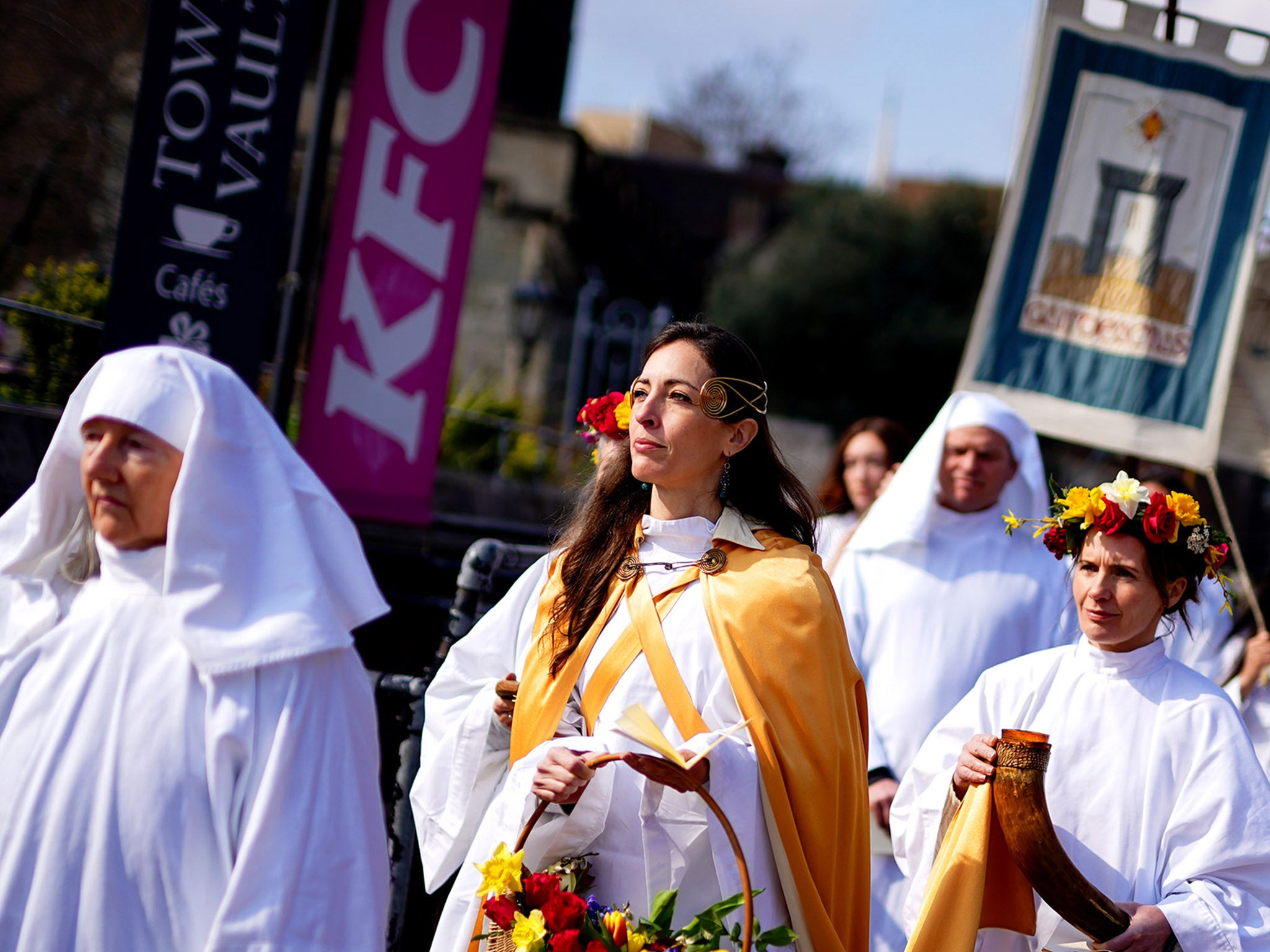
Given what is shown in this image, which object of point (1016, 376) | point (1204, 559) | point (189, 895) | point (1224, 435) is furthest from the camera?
point (1224, 435)

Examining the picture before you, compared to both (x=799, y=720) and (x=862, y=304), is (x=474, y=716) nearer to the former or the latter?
(x=799, y=720)

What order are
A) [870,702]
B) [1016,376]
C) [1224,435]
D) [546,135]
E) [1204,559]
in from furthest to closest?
[546,135], [1224,435], [1016,376], [870,702], [1204,559]

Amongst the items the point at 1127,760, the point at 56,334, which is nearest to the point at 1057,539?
the point at 1127,760

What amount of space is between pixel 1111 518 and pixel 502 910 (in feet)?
6.04

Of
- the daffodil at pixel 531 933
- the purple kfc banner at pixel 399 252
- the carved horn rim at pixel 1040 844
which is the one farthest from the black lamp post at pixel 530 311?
the daffodil at pixel 531 933

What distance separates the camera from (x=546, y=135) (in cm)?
1938

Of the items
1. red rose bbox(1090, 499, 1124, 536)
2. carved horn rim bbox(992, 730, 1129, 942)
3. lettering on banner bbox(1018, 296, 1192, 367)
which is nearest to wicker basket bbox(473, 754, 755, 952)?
carved horn rim bbox(992, 730, 1129, 942)

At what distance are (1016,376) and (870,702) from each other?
1971 millimetres

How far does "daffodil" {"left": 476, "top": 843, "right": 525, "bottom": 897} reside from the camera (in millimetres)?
2621

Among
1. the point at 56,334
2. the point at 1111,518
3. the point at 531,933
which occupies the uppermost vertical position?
the point at 1111,518

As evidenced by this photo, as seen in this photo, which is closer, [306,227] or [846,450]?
[306,227]

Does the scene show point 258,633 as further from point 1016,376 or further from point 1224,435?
point 1224,435

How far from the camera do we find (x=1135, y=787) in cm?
321

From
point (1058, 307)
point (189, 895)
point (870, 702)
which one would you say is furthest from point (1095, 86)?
point (189, 895)
